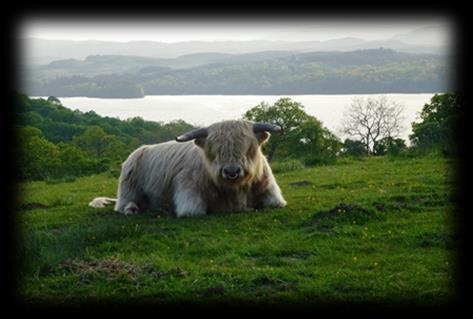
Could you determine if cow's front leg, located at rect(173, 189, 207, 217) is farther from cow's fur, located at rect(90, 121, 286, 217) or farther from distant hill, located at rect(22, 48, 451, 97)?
distant hill, located at rect(22, 48, 451, 97)

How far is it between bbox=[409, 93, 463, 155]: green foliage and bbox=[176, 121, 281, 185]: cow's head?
183 inches

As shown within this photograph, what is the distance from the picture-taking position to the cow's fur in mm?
10711

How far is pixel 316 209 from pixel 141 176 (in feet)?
A: 12.6

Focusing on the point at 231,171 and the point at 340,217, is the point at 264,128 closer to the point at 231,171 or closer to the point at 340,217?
the point at 231,171

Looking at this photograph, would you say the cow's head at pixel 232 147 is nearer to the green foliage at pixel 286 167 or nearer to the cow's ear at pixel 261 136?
the cow's ear at pixel 261 136

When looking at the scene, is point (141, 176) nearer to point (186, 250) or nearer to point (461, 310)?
point (186, 250)

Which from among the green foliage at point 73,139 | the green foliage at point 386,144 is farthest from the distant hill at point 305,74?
the green foliage at point 73,139

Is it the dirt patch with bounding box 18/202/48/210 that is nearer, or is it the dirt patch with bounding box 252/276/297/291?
the dirt patch with bounding box 252/276/297/291

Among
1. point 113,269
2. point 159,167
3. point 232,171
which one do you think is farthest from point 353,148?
point 113,269

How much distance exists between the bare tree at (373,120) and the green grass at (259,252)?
14.3 meters

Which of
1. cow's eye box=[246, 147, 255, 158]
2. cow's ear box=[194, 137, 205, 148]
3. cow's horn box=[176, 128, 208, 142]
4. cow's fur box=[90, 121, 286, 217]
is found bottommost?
cow's fur box=[90, 121, 286, 217]

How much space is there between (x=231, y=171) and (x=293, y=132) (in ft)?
74.0

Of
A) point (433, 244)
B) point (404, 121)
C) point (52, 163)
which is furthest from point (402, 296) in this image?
point (404, 121)

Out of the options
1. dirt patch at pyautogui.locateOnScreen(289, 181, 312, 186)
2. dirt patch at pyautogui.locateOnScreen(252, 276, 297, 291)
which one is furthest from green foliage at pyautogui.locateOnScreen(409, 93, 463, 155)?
dirt patch at pyautogui.locateOnScreen(252, 276, 297, 291)
